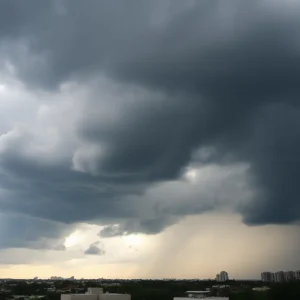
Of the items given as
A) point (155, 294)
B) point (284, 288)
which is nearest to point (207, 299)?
point (284, 288)

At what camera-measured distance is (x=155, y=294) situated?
146 m

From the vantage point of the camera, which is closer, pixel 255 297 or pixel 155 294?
pixel 255 297

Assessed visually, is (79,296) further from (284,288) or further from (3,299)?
(3,299)

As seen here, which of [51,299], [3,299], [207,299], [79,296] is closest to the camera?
[207,299]

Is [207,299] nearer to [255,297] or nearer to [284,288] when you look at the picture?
[255,297]

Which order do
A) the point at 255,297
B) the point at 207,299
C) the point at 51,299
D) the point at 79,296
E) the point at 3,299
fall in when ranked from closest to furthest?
the point at 207,299, the point at 79,296, the point at 255,297, the point at 51,299, the point at 3,299

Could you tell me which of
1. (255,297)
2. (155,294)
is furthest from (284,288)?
(155,294)

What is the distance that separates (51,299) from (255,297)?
58.9 m

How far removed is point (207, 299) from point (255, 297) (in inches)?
2053

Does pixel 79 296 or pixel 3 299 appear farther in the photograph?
pixel 3 299

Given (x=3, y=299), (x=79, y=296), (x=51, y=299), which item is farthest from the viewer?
(x=3, y=299)

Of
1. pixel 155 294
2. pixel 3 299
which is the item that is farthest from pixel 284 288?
pixel 3 299

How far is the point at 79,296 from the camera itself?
83.6 meters

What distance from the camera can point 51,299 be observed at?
138375mm
